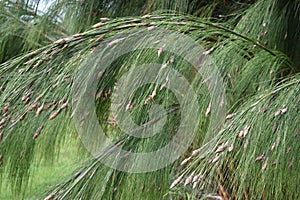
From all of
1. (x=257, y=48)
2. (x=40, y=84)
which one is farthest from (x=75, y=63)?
(x=257, y=48)

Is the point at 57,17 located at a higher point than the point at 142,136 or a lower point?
higher

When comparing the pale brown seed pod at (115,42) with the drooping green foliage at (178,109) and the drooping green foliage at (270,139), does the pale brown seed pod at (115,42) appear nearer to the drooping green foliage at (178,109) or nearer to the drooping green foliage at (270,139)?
the drooping green foliage at (178,109)

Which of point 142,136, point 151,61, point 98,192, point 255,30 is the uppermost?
point 255,30

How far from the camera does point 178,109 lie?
0.77 meters

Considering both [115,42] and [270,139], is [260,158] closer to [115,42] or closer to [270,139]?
[270,139]

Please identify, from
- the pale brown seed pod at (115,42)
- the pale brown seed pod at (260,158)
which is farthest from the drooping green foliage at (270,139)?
the pale brown seed pod at (115,42)

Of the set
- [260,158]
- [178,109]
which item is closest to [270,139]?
[260,158]

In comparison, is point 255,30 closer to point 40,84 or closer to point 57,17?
point 40,84

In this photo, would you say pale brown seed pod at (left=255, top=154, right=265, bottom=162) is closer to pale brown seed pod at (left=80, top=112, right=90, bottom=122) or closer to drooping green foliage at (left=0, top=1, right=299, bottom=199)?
drooping green foliage at (left=0, top=1, right=299, bottom=199)

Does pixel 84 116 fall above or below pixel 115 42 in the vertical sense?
below

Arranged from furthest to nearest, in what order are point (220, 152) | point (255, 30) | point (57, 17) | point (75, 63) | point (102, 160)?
point (57, 17)
point (255, 30)
point (102, 160)
point (75, 63)
point (220, 152)

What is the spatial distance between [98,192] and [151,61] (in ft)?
0.75

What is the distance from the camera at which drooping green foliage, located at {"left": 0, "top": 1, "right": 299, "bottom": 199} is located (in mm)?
574

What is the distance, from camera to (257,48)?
2.35 feet
